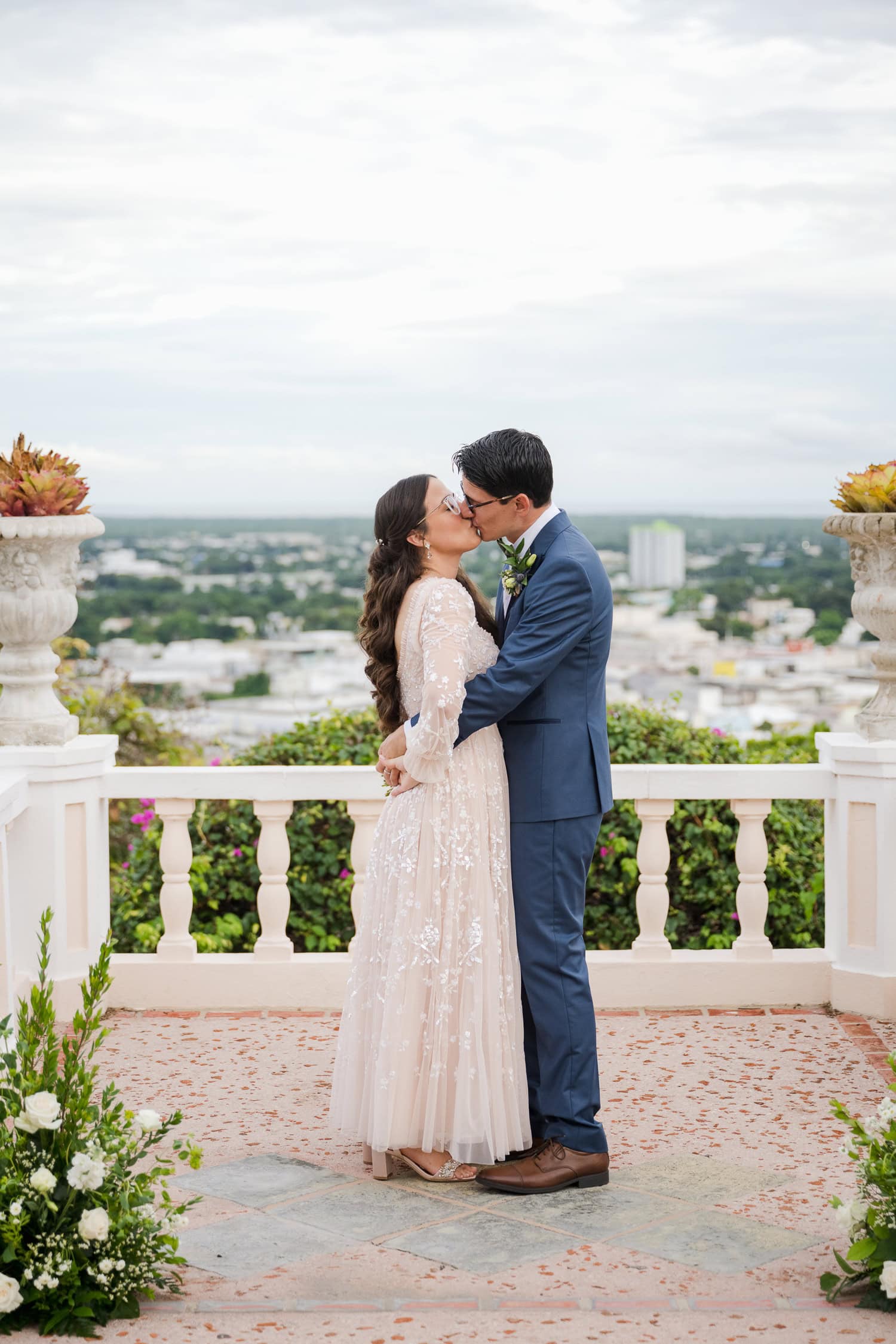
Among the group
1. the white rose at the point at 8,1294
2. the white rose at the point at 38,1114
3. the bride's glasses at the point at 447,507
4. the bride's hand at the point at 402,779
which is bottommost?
the white rose at the point at 8,1294

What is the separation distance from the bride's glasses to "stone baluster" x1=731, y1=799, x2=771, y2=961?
81.5 inches

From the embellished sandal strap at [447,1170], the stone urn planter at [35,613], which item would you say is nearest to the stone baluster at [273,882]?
the stone urn planter at [35,613]

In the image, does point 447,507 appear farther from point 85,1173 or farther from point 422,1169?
point 85,1173

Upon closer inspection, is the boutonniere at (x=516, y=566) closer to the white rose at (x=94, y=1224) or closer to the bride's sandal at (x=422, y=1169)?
the bride's sandal at (x=422, y=1169)

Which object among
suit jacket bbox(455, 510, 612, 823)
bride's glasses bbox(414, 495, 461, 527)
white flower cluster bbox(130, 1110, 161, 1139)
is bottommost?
white flower cluster bbox(130, 1110, 161, 1139)

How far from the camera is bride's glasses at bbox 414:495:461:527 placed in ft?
12.1

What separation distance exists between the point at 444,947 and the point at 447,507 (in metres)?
1.12

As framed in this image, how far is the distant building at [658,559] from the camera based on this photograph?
76.7 ft

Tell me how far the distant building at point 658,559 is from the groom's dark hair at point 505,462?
19.3 m

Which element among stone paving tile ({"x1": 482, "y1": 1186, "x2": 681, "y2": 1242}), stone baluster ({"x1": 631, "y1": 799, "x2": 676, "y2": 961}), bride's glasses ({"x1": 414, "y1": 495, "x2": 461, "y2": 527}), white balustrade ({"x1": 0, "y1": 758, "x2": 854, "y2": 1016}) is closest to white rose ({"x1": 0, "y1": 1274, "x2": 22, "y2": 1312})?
stone paving tile ({"x1": 482, "y1": 1186, "x2": 681, "y2": 1242})

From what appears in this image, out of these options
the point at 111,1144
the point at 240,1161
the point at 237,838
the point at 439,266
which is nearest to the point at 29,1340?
the point at 111,1144

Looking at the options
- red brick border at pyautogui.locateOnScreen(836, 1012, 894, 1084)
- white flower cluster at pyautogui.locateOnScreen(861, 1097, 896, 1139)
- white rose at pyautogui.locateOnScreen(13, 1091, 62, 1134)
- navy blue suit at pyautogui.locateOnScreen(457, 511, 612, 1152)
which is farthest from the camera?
red brick border at pyautogui.locateOnScreen(836, 1012, 894, 1084)

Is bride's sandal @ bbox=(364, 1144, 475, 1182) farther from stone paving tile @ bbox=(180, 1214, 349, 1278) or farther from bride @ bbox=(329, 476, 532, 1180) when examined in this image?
stone paving tile @ bbox=(180, 1214, 349, 1278)

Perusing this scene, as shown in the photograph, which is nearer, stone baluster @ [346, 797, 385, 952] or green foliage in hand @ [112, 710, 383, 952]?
stone baluster @ [346, 797, 385, 952]
